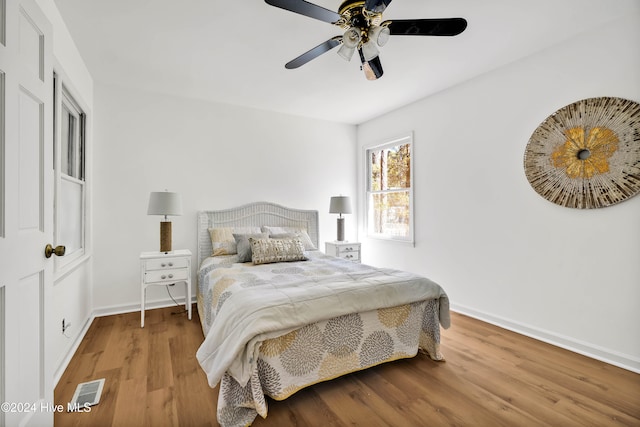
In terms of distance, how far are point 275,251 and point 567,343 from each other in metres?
2.72

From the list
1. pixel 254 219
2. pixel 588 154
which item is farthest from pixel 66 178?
pixel 588 154

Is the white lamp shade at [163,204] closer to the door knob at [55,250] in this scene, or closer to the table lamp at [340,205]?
the door knob at [55,250]

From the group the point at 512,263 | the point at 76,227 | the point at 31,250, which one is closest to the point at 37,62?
the point at 31,250

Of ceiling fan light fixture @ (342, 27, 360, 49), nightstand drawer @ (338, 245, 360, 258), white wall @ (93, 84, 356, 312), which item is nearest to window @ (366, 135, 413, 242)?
nightstand drawer @ (338, 245, 360, 258)

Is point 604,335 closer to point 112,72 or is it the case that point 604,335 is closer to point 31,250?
point 31,250

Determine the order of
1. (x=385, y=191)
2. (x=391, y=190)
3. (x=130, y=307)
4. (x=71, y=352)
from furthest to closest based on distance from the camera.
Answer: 1. (x=385, y=191)
2. (x=391, y=190)
3. (x=130, y=307)
4. (x=71, y=352)

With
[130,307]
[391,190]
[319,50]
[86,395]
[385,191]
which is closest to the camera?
[86,395]

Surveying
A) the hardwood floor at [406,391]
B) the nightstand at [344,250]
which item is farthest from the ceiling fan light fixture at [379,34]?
the nightstand at [344,250]

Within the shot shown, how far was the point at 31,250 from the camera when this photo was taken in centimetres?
122

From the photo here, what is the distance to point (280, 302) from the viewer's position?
1.80 m

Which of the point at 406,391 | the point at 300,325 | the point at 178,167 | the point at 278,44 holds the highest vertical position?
the point at 278,44

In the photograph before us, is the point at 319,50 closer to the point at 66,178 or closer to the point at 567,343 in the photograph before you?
the point at 66,178

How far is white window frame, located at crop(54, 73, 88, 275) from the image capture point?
2.19m

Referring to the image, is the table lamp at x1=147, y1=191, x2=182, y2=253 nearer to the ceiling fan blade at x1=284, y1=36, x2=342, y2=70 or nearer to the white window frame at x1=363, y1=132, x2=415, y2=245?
the ceiling fan blade at x1=284, y1=36, x2=342, y2=70
